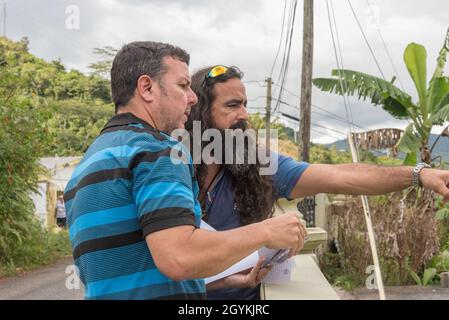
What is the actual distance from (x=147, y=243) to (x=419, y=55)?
9273 mm

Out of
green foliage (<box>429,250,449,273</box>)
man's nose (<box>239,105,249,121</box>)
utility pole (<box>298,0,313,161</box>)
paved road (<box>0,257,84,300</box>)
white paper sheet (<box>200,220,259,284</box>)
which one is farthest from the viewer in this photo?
utility pole (<box>298,0,313,161</box>)

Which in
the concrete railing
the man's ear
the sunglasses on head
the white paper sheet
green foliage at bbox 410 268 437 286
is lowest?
green foliage at bbox 410 268 437 286

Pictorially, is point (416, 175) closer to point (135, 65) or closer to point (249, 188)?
point (249, 188)

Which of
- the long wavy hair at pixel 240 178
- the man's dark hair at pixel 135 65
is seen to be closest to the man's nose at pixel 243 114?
the long wavy hair at pixel 240 178

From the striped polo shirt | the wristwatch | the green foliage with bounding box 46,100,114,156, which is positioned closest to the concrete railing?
the wristwatch

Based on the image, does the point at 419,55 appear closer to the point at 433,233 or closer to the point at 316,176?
the point at 433,233

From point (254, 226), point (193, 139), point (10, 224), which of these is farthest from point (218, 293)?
point (10, 224)

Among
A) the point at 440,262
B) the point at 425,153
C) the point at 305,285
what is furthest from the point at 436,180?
the point at 440,262

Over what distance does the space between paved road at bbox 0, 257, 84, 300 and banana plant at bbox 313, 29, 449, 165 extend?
589 cm

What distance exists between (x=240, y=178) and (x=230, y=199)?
0.11m

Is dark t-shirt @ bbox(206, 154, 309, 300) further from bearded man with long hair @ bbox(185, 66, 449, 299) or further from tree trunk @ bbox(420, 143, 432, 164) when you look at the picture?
tree trunk @ bbox(420, 143, 432, 164)

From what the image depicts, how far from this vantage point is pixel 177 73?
4.96ft

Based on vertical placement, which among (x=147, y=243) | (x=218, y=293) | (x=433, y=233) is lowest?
(x=433, y=233)

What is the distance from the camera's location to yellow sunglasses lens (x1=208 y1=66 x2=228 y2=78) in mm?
2406
